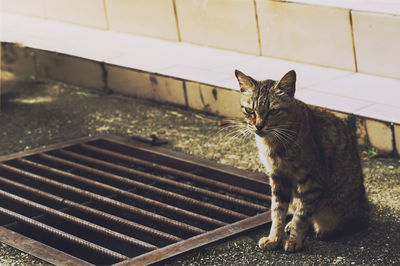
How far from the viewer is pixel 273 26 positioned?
19.4ft

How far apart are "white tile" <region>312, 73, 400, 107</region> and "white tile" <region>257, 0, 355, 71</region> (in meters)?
0.22

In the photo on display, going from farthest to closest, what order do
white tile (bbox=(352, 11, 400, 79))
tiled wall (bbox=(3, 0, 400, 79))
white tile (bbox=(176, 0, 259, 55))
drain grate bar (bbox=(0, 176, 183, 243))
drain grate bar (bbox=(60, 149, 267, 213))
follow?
white tile (bbox=(176, 0, 259, 55)) < tiled wall (bbox=(3, 0, 400, 79)) < white tile (bbox=(352, 11, 400, 79)) < drain grate bar (bbox=(60, 149, 267, 213)) < drain grate bar (bbox=(0, 176, 183, 243))

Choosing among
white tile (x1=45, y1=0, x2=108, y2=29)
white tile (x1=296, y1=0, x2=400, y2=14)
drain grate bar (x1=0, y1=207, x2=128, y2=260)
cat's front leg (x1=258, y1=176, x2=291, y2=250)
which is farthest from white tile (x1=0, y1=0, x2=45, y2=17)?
cat's front leg (x1=258, y1=176, x2=291, y2=250)

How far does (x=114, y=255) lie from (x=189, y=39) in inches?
130

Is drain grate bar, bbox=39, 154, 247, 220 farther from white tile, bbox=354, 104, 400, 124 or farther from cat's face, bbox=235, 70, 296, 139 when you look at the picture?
white tile, bbox=354, 104, 400, 124

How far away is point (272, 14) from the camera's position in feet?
19.3

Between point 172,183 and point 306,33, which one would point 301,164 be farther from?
point 306,33

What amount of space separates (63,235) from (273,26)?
2.77m

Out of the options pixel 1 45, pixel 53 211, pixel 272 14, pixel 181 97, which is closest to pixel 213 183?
pixel 53 211

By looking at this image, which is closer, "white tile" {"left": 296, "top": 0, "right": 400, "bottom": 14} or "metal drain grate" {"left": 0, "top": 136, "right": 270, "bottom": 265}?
"metal drain grate" {"left": 0, "top": 136, "right": 270, "bottom": 265}

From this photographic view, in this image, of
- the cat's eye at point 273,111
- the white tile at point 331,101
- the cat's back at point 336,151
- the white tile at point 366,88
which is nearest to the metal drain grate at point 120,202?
the cat's back at point 336,151

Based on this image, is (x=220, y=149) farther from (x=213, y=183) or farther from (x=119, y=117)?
(x=119, y=117)

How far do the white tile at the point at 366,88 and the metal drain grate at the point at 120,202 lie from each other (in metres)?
1.05

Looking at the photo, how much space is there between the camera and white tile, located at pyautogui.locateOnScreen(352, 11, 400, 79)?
5215mm
